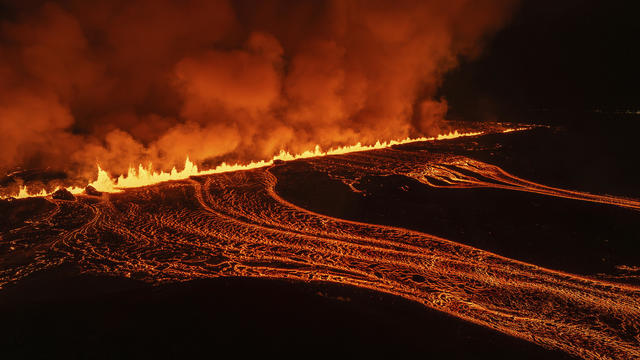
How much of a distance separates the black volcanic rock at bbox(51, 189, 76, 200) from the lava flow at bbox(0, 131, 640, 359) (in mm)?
168

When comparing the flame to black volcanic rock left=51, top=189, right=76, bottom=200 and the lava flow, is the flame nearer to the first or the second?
black volcanic rock left=51, top=189, right=76, bottom=200

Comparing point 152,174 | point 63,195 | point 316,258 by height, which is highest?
point 152,174

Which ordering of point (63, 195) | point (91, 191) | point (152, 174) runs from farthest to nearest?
point (152, 174) → point (91, 191) → point (63, 195)

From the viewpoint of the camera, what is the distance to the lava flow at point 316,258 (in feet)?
11.9

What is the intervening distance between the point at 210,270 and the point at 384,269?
2005 millimetres

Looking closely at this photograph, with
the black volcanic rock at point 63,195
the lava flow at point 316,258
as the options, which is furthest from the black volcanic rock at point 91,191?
the black volcanic rock at point 63,195

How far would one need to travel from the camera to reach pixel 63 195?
7340 millimetres

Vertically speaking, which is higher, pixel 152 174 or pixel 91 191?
pixel 152 174

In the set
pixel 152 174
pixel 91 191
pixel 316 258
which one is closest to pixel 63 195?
pixel 91 191

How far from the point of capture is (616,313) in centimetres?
378

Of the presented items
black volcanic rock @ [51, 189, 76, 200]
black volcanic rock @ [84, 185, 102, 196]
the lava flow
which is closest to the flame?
black volcanic rock @ [84, 185, 102, 196]

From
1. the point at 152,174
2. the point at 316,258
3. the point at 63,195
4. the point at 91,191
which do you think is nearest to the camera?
the point at 316,258

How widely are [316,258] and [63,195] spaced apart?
5.56m

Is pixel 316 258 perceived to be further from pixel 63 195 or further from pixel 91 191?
pixel 63 195
